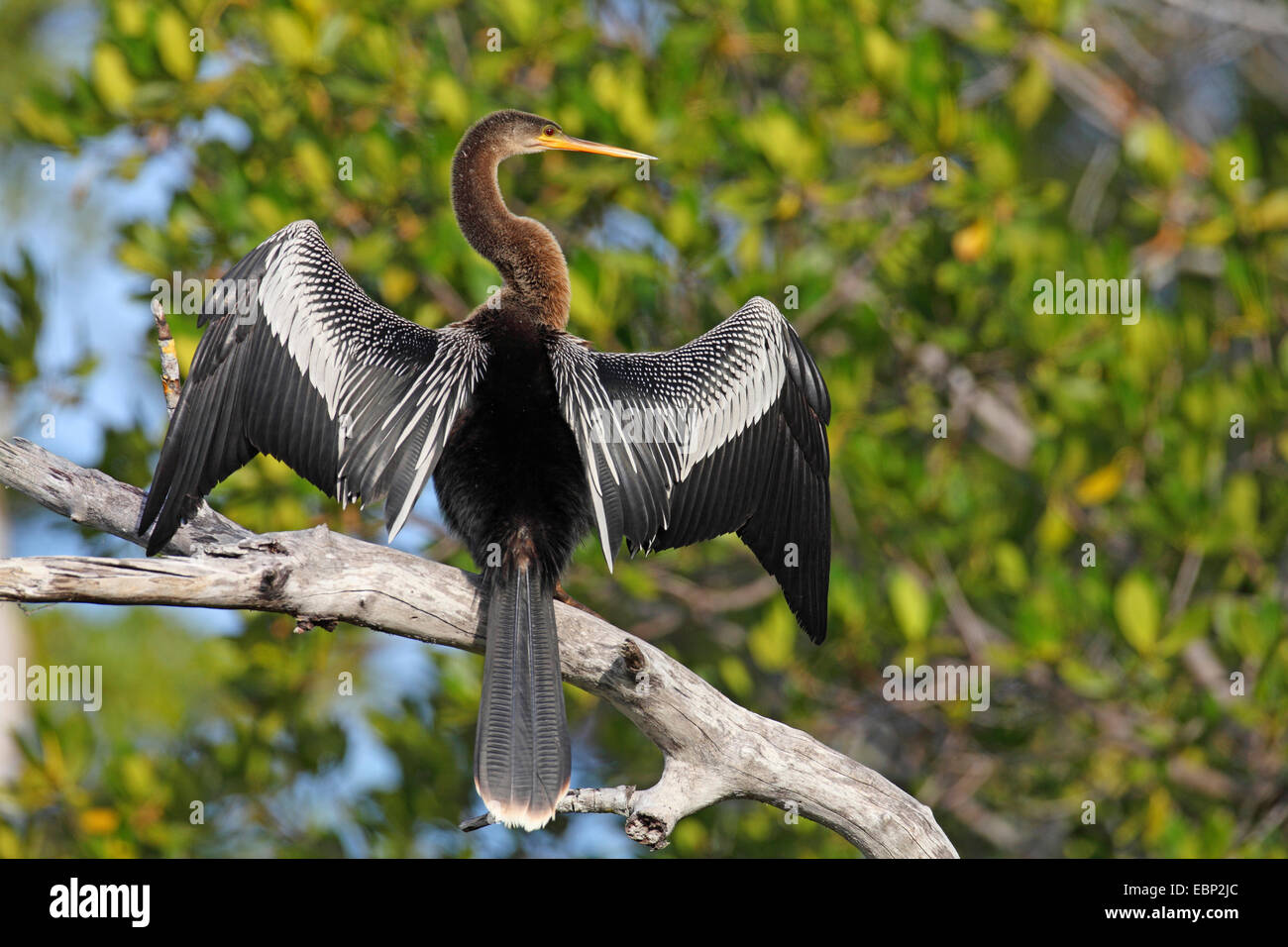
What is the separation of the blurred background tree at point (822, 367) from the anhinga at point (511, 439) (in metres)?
1.42

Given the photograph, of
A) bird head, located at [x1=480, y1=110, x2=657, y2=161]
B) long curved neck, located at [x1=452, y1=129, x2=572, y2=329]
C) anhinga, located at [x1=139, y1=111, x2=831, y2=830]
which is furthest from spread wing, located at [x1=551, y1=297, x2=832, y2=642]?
bird head, located at [x1=480, y1=110, x2=657, y2=161]

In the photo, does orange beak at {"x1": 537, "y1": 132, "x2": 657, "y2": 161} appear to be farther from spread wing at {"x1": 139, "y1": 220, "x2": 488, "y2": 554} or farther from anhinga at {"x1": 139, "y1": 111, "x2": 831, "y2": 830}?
spread wing at {"x1": 139, "y1": 220, "x2": 488, "y2": 554}

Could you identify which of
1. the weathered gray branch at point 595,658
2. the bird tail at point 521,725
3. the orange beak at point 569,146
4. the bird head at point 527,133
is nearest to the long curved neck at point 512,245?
the bird head at point 527,133

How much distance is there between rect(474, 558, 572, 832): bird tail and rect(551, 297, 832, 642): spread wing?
284 millimetres

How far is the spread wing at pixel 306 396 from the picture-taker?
10.5 ft

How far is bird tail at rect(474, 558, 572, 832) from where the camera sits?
298cm

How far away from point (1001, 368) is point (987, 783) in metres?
2.02

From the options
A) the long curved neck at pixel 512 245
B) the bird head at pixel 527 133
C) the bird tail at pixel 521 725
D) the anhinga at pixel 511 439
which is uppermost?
the bird head at pixel 527 133

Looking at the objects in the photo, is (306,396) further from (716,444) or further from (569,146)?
(569,146)

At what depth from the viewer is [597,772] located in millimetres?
6062

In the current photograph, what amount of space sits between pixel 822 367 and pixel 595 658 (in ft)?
8.86

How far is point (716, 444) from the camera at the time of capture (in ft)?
12.1

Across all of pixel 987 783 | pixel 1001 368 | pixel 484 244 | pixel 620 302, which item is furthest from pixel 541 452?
pixel 987 783

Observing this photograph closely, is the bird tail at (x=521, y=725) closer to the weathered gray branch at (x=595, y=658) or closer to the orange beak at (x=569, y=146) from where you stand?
the weathered gray branch at (x=595, y=658)
